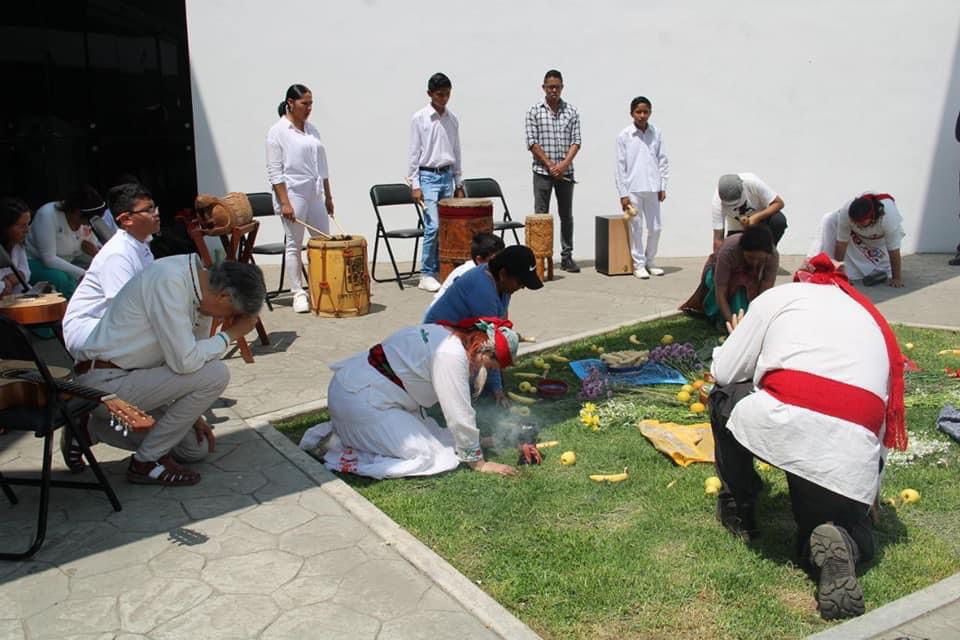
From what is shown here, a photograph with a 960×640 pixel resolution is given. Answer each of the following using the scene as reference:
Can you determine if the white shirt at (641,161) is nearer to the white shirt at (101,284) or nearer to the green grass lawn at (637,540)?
the green grass lawn at (637,540)

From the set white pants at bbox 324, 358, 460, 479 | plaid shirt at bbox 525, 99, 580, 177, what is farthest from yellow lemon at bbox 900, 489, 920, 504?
plaid shirt at bbox 525, 99, 580, 177

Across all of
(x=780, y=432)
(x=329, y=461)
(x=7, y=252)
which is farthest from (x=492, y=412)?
(x=7, y=252)

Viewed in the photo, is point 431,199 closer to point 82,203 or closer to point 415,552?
point 82,203

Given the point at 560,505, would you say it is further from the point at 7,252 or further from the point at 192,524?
the point at 7,252

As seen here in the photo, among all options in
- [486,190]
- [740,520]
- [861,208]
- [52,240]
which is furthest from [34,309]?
[861,208]

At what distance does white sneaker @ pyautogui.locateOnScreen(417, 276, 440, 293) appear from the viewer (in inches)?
373

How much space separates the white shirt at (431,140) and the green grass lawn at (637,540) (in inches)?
183

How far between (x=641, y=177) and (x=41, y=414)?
24.6ft

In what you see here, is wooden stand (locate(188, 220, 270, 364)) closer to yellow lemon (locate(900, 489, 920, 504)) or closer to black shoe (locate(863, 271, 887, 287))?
yellow lemon (locate(900, 489, 920, 504))

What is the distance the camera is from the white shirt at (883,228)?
923 cm

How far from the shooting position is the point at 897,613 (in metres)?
3.32

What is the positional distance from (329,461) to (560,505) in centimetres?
125

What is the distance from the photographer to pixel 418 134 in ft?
Result: 30.9

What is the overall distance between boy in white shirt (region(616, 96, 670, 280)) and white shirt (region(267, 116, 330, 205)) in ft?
11.7
